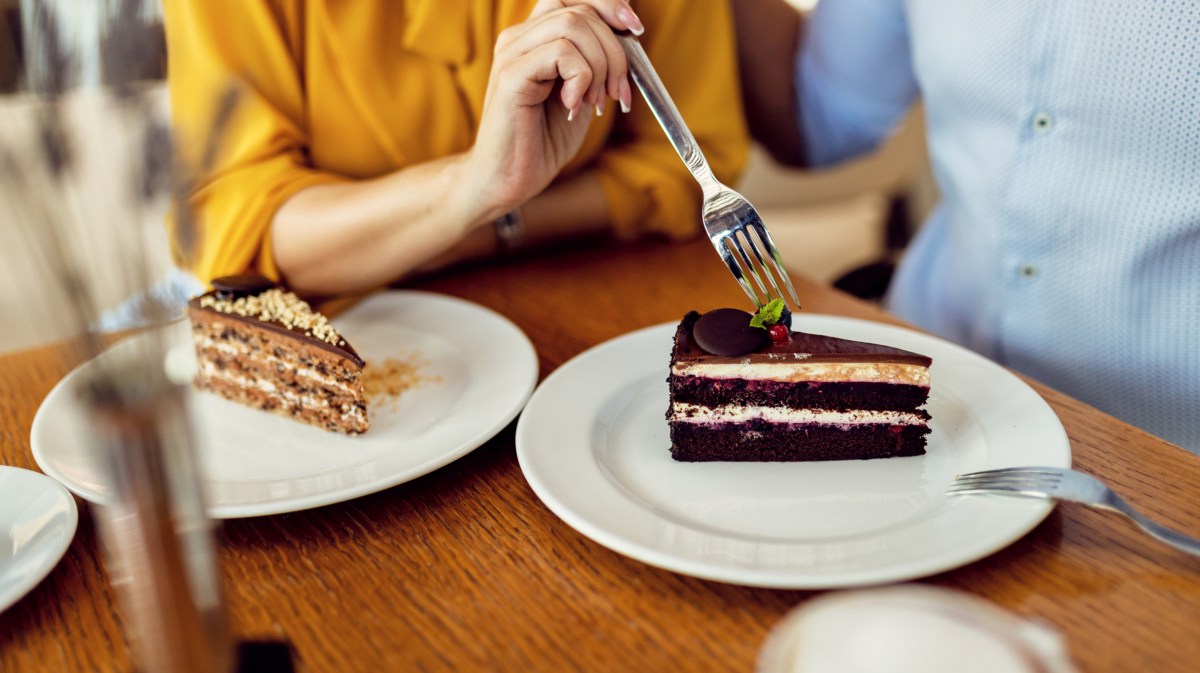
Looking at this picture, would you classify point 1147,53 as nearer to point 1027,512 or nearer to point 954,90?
point 954,90

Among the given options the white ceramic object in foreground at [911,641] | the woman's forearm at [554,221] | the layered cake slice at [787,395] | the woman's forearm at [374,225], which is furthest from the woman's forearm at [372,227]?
the white ceramic object in foreground at [911,641]

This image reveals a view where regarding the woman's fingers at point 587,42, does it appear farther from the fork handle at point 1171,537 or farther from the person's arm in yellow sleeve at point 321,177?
the fork handle at point 1171,537

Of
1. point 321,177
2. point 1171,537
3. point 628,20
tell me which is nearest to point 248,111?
point 321,177

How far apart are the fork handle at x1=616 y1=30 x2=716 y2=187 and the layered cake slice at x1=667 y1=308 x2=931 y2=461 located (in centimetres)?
24

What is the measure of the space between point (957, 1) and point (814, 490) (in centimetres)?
92

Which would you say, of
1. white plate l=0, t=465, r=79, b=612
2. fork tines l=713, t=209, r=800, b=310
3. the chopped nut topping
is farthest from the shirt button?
white plate l=0, t=465, r=79, b=612

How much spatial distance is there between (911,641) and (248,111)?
1.23m

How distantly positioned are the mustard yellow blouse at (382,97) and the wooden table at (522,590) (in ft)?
1.92

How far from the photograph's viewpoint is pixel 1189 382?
1.36 metres

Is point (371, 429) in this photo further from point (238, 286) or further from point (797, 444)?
point (797, 444)

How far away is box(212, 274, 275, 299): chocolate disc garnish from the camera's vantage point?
49.2 inches

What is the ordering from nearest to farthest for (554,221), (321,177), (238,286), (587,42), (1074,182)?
(587,42), (238,286), (1074,182), (321,177), (554,221)

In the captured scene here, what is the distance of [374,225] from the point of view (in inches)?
54.1

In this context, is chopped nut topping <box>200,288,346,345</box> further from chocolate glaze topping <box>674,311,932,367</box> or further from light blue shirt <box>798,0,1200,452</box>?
light blue shirt <box>798,0,1200,452</box>
